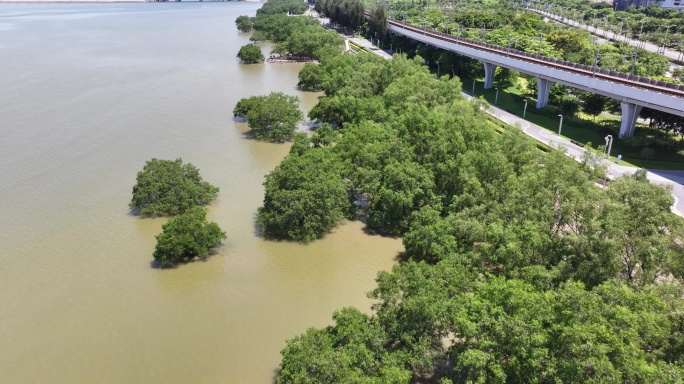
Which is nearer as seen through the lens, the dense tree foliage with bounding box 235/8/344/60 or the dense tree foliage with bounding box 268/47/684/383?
the dense tree foliage with bounding box 268/47/684/383

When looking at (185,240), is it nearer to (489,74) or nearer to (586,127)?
(586,127)

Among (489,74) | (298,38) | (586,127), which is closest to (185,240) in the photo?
(586,127)

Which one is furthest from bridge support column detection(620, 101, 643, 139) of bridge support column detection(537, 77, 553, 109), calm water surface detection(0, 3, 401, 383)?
calm water surface detection(0, 3, 401, 383)

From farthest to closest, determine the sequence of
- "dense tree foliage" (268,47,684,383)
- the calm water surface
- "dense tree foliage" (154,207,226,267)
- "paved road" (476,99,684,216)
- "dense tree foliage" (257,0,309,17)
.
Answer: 1. "dense tree foliage" (257,0,309,17)
2. "paved road" (476,99,684,216)
3. "dense tree foliage" (154,207,226,267)
4. the calm water surface
5. "dense tree foliage" (268,47,684,383)

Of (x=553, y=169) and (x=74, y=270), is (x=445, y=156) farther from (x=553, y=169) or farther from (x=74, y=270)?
(x=74, y=270)

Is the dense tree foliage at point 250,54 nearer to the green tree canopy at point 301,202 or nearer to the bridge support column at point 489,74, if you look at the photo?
the bridge support column at point 489,74

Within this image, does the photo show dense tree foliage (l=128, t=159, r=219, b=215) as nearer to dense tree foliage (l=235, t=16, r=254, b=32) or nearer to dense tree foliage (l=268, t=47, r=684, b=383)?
dense tree foliage (l=268, t=47, r=684, b=383)
